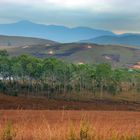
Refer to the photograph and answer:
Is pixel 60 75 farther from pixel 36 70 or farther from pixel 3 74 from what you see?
pixel 3 74

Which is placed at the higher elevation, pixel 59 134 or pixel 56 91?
pixel 59 134

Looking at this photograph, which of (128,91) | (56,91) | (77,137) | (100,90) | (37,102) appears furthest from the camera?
(128,91)

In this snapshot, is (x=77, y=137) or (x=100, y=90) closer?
(x=77, y=137)

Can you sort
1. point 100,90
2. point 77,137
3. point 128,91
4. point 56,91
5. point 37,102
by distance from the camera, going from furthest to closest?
point 128,91
point 100,90
point 56,91
point 37,102
point 77,137

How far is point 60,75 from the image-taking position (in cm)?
14238

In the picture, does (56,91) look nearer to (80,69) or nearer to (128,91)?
(80,69)

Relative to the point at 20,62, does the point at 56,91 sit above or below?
below

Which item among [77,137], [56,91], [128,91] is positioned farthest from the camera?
[128,91]

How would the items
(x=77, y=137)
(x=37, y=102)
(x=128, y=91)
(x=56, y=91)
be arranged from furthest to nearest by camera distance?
(x=128, y=91) < (x=56, y=91) < (x=37, y=102) < (x=77, y=137)

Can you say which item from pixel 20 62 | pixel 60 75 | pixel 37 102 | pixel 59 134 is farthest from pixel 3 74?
pixel 59 134

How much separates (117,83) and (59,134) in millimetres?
138520

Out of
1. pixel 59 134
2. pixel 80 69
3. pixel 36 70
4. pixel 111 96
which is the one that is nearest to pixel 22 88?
pixel 36 70

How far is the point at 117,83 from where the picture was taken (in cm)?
14988

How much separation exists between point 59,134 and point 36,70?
126 meters
